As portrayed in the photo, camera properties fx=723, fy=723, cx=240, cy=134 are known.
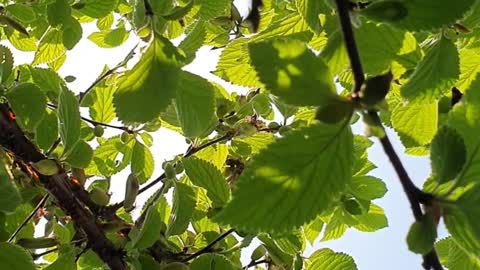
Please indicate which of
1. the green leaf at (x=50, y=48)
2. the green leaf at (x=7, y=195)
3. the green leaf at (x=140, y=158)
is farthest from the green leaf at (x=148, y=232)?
the green leaf at (x=50, y=48)

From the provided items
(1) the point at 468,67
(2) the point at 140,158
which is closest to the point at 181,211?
(2) the point at 140,158

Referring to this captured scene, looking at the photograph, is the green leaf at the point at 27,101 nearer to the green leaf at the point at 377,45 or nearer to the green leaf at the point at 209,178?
the green leaf at the point at 209,178

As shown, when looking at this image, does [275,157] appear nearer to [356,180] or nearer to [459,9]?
[459,9]

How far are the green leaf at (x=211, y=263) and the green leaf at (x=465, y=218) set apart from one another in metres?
0.65

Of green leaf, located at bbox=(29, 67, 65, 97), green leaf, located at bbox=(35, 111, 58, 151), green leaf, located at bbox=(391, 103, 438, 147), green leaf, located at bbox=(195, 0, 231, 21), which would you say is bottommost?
green leaf, located at bbox=(29, 67, 65, 97)

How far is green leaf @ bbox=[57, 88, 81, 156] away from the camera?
1100mm

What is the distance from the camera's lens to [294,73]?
532 millimetres

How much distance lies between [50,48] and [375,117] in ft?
4.53

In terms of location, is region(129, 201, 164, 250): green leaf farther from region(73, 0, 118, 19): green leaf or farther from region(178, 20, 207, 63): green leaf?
region(73, 0, 118, 19): green leaf

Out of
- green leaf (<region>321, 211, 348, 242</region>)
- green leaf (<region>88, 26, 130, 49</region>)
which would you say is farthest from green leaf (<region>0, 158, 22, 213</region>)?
green leaf (<region>88, 26, 130, 49</region>)

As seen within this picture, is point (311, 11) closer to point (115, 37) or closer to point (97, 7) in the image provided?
point (97, 7)

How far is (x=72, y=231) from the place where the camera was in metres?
1.41

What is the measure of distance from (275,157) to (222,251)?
0.74 m

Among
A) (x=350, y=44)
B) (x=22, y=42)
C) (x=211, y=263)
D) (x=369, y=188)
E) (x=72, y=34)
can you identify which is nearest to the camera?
(x=350, y=44)
